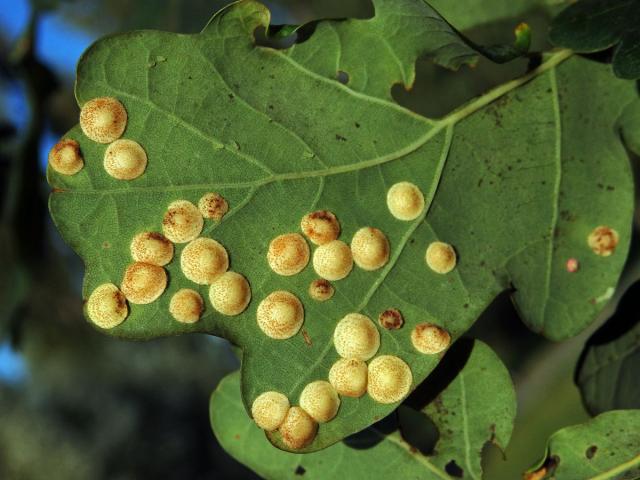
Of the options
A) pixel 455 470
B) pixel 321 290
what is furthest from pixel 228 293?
pixel 455 470

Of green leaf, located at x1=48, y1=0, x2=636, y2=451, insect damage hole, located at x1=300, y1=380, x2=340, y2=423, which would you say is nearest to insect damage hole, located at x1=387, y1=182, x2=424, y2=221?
green leaf, located at x1=48, y1=0, x2=636, y2=451

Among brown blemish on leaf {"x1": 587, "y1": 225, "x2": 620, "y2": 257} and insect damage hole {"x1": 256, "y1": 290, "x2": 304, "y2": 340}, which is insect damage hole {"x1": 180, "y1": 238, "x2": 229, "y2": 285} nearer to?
insect damage hole {"x1": 256, "y1": 290, "x2": 304, "y2": 340}

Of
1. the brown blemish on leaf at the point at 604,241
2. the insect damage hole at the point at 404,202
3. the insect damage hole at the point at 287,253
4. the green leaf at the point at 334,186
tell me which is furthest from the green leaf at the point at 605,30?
the insect damage hole at the point at 287,253

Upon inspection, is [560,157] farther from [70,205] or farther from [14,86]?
[14,86]

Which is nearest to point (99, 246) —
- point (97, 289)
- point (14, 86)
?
point (97, 289)

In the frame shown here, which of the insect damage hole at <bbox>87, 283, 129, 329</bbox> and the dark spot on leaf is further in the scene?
the dark spot on leaf

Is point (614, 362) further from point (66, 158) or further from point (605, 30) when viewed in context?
point (66, 158)
